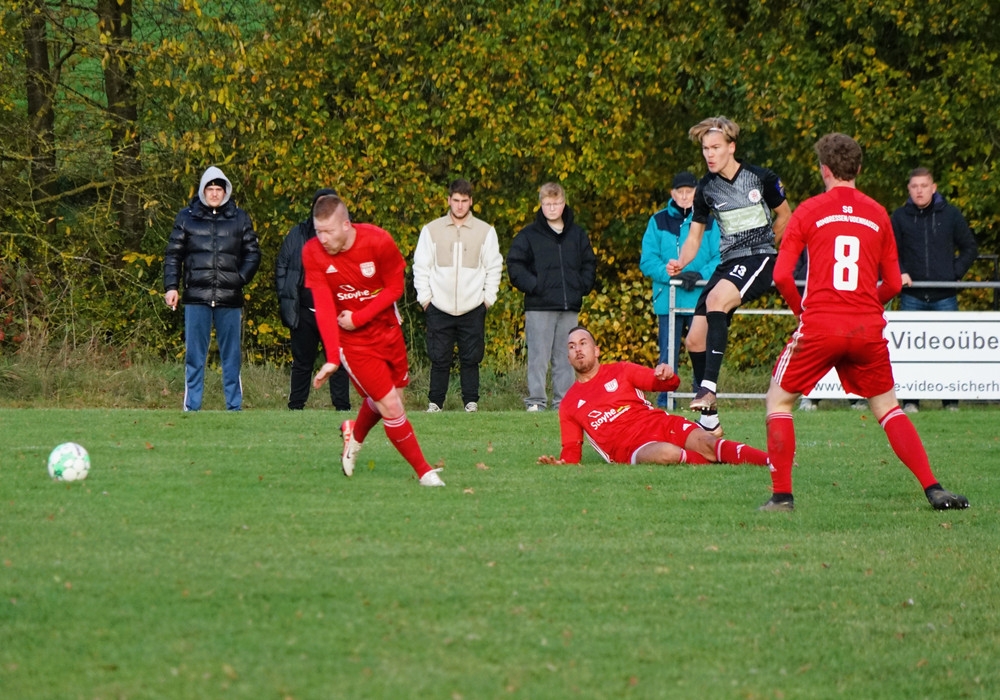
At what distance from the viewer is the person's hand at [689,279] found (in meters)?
14.3

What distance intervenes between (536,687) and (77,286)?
17.2 metres

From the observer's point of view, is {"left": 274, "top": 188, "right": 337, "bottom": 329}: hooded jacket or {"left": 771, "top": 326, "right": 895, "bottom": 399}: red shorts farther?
{"left": 274, "top": 188, "right": 337, "bottom": 329}: hooded jacket

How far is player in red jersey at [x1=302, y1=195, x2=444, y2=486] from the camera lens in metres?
8.34

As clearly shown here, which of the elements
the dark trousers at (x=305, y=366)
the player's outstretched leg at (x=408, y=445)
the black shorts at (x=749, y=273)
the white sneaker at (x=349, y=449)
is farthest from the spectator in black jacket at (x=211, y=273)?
the black shorts at (x=749, y=273)

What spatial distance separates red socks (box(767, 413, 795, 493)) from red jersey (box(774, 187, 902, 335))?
22.5 inches

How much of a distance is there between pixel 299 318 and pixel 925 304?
664 cm

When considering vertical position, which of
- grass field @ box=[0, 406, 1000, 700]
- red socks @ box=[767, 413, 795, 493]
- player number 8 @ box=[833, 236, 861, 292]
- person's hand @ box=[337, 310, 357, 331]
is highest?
player number 8 @ box=[833, 236, 861, 292]

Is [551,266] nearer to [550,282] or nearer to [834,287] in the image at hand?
[550,282]

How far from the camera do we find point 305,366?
48.2 feet

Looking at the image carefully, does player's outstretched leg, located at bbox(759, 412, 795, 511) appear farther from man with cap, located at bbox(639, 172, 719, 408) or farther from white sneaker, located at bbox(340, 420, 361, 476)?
man with cap, located at bbox(639, 172, 719, 408)

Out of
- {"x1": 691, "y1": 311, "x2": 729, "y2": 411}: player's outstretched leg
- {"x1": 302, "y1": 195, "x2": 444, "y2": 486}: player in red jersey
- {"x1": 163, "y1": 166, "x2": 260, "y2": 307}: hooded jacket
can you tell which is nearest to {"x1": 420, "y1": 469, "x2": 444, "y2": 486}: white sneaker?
{"x1": 302, "y1": 195, "x2": 444, "y2": 486}: player in red jersey

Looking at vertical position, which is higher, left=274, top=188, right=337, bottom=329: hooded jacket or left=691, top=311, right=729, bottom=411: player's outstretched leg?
left=274, top=188, right=337, bottom=329: hooded jacket

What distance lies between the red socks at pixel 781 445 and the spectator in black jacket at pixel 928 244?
7.02 m

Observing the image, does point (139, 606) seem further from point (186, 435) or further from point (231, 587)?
point (186, 435)
